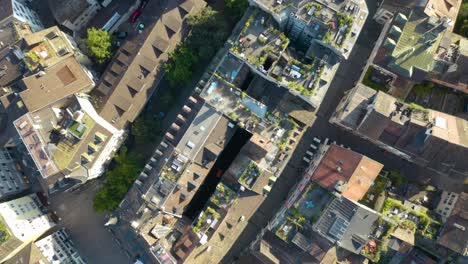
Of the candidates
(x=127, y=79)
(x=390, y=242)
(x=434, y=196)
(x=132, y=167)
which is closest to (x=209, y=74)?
(x=127, y=79)

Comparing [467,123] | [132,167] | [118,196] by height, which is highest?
[467,123]

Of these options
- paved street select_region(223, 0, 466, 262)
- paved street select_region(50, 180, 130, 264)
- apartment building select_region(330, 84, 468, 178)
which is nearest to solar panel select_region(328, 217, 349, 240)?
paved street select_region(223, 0, 466, 262)

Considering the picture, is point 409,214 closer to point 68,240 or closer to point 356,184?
point 356,184

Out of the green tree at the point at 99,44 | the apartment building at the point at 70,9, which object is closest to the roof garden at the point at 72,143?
the green tree at the point at 99,44

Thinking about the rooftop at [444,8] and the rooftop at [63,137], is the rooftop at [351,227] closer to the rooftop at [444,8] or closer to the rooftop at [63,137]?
the rooftop at [444,8]

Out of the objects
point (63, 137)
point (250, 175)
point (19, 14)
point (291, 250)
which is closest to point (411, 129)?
point (250, 175)

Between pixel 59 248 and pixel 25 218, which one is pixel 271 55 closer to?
pixel 59 248
